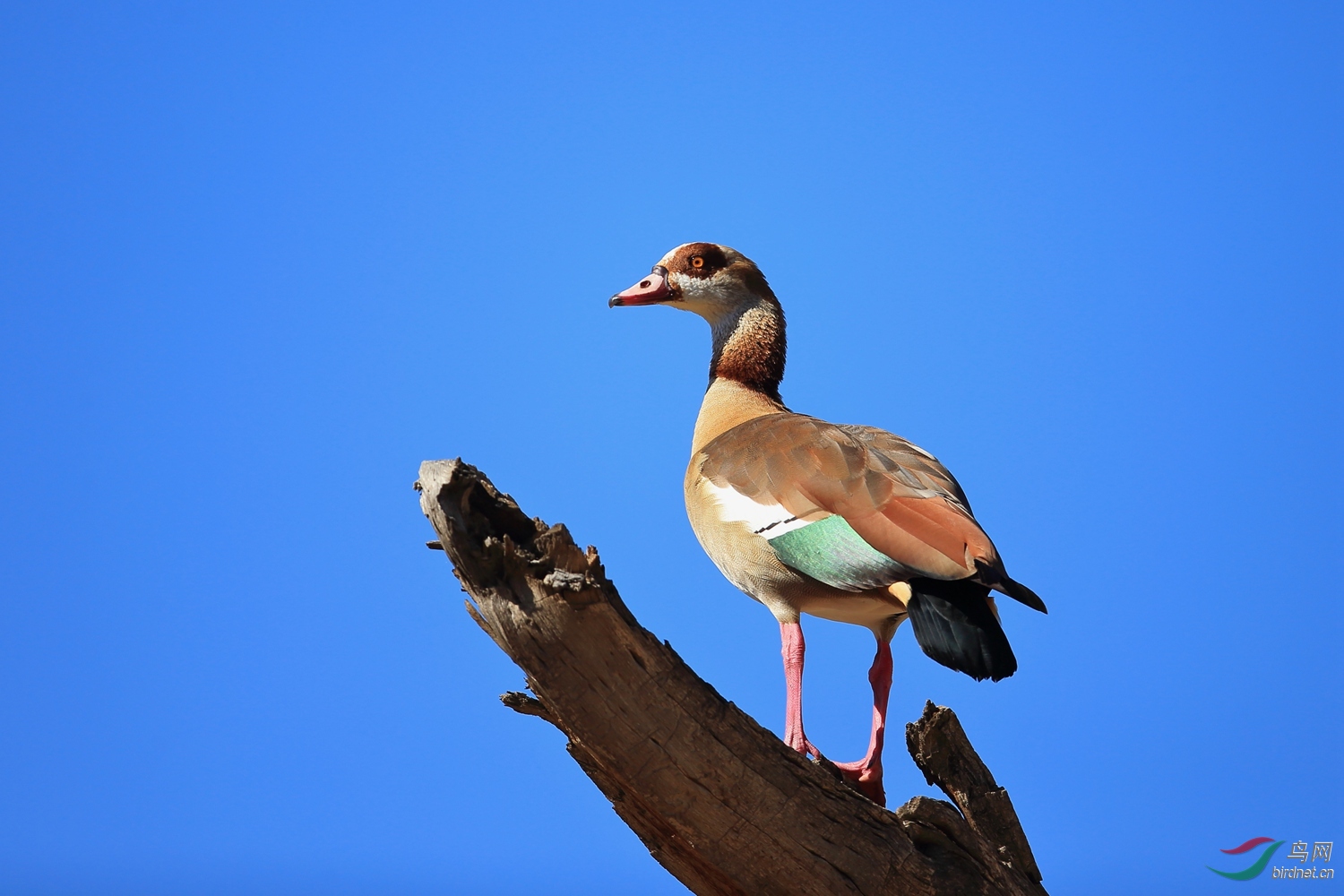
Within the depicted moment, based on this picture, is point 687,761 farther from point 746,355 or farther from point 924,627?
point 746,355

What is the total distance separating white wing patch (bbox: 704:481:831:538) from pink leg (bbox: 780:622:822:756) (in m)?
0.35

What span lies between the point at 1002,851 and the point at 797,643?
824 mm

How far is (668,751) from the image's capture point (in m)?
2.57

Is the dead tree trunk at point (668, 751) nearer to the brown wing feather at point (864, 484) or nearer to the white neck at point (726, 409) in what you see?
the brown wing feather at point (864, 484)

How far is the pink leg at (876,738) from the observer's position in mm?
3551

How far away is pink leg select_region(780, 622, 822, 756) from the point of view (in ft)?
11.0

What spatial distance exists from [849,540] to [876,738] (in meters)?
0.78

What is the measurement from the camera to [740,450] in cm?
377

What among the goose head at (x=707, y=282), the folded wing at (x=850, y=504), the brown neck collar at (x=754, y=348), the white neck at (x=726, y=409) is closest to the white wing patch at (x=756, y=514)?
the folded wing at (x=850, y=504)

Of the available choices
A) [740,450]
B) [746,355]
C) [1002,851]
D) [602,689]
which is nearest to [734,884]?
[602,689]

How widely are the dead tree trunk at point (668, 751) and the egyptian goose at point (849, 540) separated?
49 cm

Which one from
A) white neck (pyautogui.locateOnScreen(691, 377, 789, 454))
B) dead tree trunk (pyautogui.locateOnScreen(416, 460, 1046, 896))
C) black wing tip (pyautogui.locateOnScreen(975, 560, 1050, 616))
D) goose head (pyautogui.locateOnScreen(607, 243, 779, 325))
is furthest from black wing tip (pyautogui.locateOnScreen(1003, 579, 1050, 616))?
goose head (pyautogui.locateOnScreen(607, 243, 779, 325))

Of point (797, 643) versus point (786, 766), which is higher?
point (797, 643)

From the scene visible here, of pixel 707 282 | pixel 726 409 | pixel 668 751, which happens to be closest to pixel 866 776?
pixel 668 751
